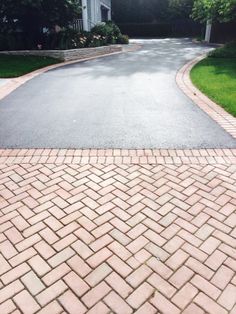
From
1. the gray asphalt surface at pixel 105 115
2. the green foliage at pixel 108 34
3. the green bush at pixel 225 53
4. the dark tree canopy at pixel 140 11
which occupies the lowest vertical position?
the gray asphalt surface at pixel 105 115

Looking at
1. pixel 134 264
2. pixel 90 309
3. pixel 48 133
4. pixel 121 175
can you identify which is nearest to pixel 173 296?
pixel 134 264

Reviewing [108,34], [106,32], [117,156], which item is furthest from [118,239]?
[108,34]

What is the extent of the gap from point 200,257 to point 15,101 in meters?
6.49

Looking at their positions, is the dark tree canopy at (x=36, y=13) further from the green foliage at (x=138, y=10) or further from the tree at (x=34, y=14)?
the green foliage at (x=138, y=10)

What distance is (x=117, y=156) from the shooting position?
4574 millimetres

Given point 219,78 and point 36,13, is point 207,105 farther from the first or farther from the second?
point 36,13

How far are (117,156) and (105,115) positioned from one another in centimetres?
209

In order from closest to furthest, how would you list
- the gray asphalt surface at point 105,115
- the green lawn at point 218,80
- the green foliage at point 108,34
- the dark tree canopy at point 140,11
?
the gray asphalt surface at point 105,115, the green lawn at point 218,80, the green foliage at point 108,34, the dark tree canopy at point 140,11

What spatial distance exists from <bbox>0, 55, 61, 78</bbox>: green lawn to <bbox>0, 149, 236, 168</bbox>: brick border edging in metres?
6.74

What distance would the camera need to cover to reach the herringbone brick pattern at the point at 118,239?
234 cm

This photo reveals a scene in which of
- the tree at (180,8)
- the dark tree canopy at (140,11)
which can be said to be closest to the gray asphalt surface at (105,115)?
the tree at (180,8)

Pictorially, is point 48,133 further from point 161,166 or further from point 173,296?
point 173,296

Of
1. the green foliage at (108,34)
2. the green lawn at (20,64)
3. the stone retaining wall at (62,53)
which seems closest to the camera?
the green lawn at (20,64)

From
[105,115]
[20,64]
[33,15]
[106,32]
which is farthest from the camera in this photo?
[106,32]
